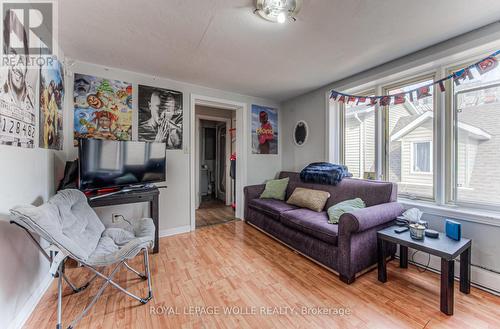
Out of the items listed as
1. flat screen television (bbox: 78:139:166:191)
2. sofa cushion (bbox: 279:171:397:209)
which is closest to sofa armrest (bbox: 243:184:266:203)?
sofa cushion (bbox: 279:171:397:209)

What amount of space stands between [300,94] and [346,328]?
3363mm

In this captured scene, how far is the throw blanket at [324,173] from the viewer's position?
8.95ft

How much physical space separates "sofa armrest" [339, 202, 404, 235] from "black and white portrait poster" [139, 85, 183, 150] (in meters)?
2.42

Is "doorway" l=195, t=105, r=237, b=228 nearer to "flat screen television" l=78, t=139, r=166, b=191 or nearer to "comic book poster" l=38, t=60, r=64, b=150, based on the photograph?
"flat screen television" l=78, t=139, r=166, b=191

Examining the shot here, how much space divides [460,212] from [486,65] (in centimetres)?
132

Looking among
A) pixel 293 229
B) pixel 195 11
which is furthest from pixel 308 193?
pixel 195 11

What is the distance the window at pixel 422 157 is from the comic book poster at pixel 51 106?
3.78 m

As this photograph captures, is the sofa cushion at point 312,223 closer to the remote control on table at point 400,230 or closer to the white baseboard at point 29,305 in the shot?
the remote control on table at point 400,230

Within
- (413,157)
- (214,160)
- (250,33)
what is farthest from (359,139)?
(214,160)

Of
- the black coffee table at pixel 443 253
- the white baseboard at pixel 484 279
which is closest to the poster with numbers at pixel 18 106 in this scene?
the black coffee table at pixel 443 253

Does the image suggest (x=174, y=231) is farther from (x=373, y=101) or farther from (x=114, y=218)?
(x=373, y=101)

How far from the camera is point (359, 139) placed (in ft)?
9.59

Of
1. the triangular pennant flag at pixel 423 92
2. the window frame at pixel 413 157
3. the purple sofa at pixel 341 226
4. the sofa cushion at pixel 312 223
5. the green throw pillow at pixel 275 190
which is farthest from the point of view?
the green throw pillow at pixel 275 190

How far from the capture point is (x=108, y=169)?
7.17 ft
